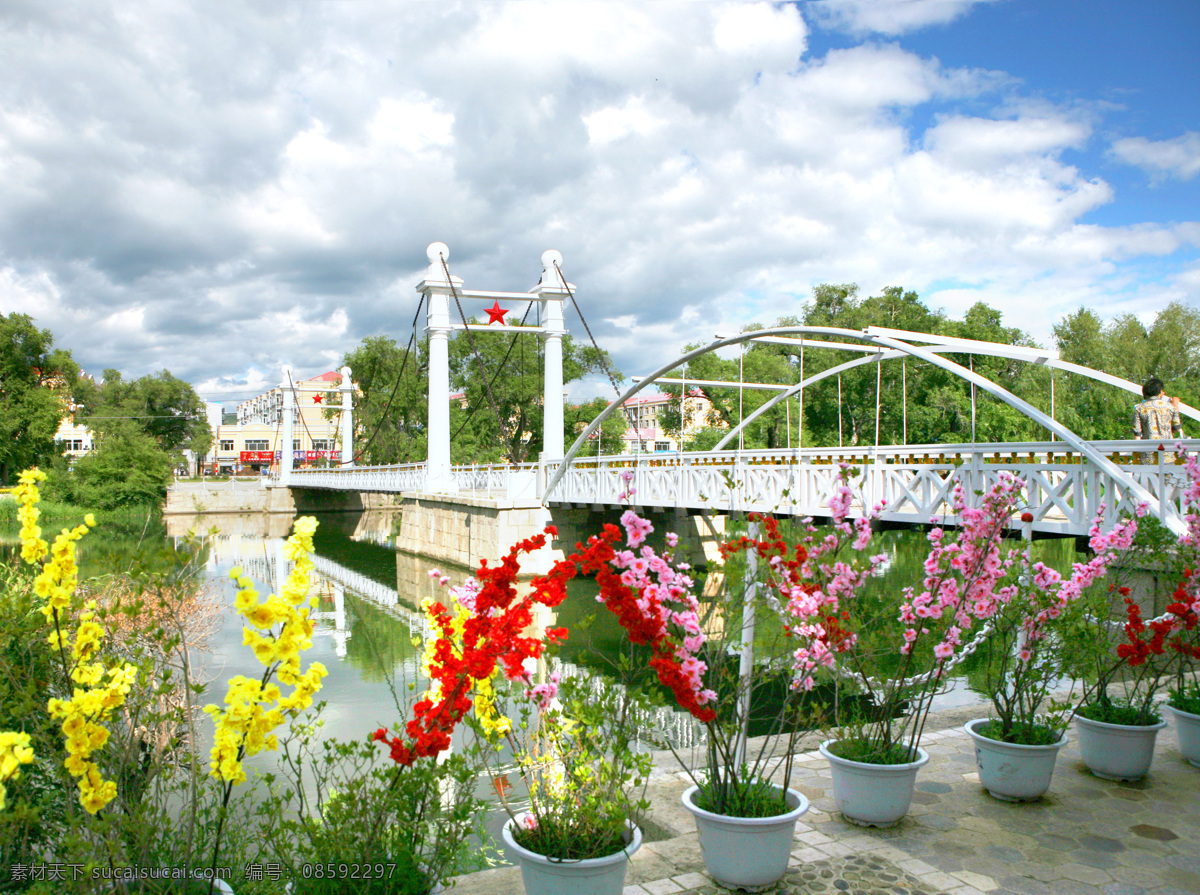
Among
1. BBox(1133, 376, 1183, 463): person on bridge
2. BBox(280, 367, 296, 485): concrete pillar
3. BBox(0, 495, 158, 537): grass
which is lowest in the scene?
BBox(0, 495, 158, 537): grass

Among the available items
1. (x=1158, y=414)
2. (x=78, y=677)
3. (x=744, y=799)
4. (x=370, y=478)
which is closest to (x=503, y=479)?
(x=370, y=478)

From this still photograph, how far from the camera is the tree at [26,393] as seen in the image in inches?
1341

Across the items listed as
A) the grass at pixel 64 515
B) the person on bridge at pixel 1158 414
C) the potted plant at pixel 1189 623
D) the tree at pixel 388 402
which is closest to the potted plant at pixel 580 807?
the potted plant at pixel 1189 623

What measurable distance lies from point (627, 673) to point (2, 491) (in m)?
40.0

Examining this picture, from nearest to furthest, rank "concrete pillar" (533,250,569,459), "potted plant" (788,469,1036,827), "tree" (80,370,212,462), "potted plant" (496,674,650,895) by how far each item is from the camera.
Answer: "potted plant" (496,674,650,895) → "potted plant" (788,469,1036,827) → "concrete pillar" (533,250,569,459) → "tree" (80,370,212,462)

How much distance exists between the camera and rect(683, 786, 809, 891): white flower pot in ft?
9.91

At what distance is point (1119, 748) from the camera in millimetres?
4215

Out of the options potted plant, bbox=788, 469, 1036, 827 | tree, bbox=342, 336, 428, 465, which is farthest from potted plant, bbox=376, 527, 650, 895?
tree, bbox=342, 336, 428, 465

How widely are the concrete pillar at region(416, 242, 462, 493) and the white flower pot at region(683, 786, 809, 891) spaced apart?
19.2 meters

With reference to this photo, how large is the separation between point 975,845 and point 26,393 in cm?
3983

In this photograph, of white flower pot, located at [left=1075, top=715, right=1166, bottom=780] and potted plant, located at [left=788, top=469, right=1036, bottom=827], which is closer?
potted plant, located at [left=788, top=469, right=1036, bottom=827]

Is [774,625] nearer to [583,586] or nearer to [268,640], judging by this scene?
[583,586]

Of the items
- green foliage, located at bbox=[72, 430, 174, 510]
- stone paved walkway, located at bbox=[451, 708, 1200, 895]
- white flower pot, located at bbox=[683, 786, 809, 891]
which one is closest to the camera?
white flower pot, located at bbox=[683, 786, 809, 891]

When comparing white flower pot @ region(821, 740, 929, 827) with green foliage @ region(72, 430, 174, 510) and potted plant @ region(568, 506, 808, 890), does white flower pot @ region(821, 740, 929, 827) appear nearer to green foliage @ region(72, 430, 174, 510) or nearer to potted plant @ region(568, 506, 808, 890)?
potted plant @ region(568, 506, 808, 890)
